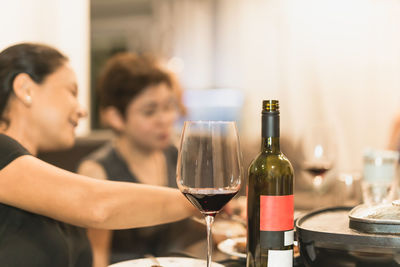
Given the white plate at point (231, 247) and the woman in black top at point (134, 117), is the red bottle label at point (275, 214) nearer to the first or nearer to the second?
the white plate at point (231, 247)

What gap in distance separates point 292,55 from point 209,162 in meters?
4.66

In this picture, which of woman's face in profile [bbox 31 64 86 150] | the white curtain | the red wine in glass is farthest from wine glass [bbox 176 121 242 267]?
the white curtain

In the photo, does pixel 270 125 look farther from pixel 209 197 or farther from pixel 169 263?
pixel 169 263

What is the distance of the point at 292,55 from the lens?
510 cm

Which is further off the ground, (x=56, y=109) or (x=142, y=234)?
(x=56, y=109)

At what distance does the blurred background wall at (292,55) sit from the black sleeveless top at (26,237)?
11.0 ft

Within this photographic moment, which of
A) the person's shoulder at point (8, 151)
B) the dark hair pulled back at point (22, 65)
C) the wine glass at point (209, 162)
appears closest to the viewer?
the wine glass at point (209, 162)

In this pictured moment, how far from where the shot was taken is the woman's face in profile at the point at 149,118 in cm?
199

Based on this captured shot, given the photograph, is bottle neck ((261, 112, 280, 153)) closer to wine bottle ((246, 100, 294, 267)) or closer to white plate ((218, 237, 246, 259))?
wine bottle ((246, 100, 294, 267))

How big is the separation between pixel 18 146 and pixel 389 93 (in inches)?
174

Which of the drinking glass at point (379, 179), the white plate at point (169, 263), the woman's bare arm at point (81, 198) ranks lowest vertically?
the white plate at point (169, 263)

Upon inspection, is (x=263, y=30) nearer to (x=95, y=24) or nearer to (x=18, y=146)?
(x=95, y=24)

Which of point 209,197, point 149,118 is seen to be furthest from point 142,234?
point 209,197

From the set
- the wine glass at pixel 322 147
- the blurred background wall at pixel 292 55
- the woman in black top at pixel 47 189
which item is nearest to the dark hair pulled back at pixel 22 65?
the woman in black top at pixel 47 189
